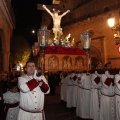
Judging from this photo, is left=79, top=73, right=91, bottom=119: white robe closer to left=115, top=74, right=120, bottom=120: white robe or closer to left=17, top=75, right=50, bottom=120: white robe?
left=115, top=74, right=120, bottom=120: white robe

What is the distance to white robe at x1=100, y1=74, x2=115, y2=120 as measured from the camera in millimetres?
6258

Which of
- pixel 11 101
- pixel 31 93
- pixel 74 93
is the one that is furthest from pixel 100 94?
pixel 31 93

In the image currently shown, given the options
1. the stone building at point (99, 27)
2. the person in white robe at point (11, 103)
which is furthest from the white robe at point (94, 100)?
the stone building at point (99, 27)

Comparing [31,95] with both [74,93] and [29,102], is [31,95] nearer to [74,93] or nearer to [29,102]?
[29,102]

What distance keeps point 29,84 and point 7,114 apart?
2.15 meters

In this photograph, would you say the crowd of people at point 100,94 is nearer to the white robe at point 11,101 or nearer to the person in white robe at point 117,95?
the person in white robe at point 117,95

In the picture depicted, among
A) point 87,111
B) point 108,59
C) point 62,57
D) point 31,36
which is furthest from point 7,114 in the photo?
point 31,36

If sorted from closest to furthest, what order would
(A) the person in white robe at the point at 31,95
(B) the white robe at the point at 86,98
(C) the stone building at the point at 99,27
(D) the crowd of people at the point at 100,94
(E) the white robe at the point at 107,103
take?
(A) the person in white robe at the point at 31,95 → (D) the crowd of people at the point at 100,94 → (E) the white robe at the point at 107,103 → (B) the white robe at the point at 86,98 → (C) the stone building at the point at 99,27

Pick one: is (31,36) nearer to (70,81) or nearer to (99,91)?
(70,81)

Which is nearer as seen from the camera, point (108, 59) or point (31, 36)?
point (108, 59)

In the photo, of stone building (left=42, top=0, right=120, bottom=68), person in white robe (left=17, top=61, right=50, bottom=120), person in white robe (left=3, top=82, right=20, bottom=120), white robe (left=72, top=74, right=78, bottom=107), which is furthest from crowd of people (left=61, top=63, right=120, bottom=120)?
stone building (left=42, top=0, right=120, bottom=68)

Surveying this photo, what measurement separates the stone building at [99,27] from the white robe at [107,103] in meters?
15.8

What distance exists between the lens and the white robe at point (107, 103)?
246 inches

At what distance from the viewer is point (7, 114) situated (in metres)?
5.48
